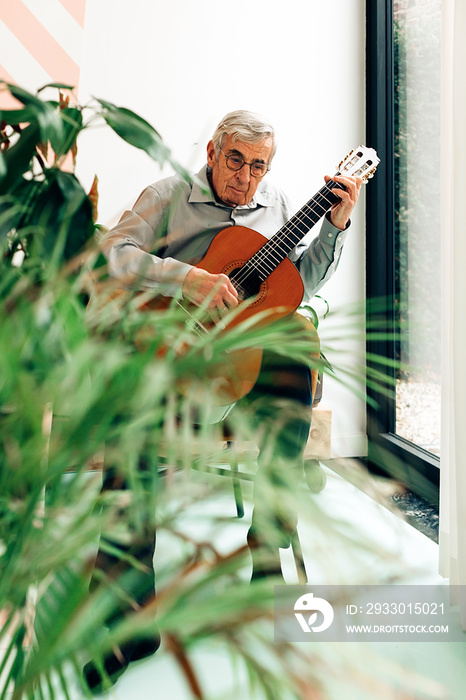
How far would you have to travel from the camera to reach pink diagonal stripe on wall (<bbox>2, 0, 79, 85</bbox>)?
2303mm

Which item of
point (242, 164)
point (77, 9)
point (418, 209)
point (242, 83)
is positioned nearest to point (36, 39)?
point (77, 9)

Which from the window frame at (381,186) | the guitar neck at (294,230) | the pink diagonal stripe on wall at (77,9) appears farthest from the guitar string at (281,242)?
the pink diagonal stripe on wall at (77,9)

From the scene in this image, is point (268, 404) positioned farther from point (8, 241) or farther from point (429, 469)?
point (429, 469)

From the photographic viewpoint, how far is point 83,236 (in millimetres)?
410

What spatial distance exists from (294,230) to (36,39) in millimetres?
1633

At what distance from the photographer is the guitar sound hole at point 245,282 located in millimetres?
1427

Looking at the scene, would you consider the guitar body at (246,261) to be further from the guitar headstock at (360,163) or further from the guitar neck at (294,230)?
the guitar headstock at (360,163)

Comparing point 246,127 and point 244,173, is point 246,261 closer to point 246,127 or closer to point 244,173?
point 244,173

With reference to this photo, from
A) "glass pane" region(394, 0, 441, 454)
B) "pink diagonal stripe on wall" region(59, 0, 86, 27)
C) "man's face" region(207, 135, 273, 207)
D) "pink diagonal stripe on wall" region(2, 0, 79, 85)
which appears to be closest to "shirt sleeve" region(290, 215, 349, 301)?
"man's face" region(207, 135, 273, 207)

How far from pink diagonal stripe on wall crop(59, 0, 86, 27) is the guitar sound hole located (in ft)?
5.42

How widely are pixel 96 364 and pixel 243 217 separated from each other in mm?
1475

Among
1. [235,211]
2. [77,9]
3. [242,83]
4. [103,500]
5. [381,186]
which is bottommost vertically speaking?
[103,500]

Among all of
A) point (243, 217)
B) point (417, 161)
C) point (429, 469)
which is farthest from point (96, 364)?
point (417, 161)

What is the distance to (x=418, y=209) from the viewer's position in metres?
2.25
